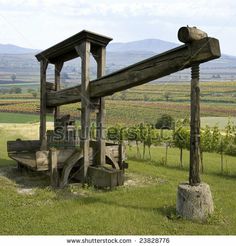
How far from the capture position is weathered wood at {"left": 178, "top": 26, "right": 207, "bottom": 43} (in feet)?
22.1

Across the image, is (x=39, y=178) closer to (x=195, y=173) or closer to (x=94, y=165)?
(x=94, y=165)

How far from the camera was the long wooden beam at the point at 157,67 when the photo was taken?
661cm

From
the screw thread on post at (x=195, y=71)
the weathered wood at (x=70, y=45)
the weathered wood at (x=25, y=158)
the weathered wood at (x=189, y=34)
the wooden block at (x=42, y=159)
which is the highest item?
the weathered wood at (x=70, y=45)

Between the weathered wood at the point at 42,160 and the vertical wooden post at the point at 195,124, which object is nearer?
the vertical wooden post at the point at 195,124

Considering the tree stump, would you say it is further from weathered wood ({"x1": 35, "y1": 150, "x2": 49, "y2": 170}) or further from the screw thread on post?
weathered wood ({"x1": 35, "y1": 150, "x2": 49, "y2": 170})

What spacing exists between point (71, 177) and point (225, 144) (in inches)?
319

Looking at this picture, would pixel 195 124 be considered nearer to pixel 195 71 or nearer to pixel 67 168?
pixel 195 71

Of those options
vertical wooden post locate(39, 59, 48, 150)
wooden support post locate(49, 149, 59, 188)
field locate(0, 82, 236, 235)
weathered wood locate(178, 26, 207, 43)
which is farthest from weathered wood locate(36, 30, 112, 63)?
field locate(0, 82, 236, 235)

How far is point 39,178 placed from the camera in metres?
11.6

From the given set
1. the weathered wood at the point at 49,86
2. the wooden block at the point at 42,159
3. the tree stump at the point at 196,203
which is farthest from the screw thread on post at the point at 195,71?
the weathered wood at the point at 49,86

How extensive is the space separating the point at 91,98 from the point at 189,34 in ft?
13.7

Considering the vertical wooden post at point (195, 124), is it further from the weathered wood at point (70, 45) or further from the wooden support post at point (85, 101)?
the weathered wood at point (70, 45)

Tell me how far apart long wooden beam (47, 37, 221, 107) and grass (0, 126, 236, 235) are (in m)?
2.83

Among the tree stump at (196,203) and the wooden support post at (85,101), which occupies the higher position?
the wooden support post at (85,101)
